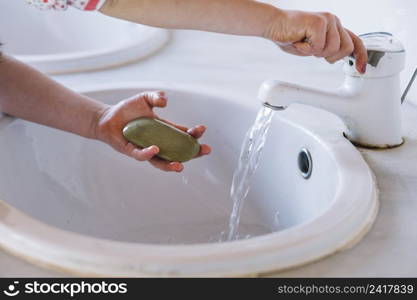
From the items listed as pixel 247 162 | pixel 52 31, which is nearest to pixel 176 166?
pixel 247 162

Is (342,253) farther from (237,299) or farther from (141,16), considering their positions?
(141,16)

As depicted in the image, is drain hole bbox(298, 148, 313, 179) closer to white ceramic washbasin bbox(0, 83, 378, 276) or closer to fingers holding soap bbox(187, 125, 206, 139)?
white ceramic washbasin bbox(0, 83, 378, 276)

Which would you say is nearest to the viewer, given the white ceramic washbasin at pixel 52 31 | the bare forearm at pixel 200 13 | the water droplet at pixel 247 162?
the bare forearm at pixel 200 13

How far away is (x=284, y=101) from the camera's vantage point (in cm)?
59

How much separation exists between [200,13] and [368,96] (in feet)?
0.67

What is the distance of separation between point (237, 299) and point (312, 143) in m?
0.28

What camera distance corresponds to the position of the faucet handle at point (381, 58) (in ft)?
1.93

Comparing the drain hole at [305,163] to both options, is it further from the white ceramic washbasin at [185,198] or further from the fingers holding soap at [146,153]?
the fingers holding soap at [146,153]

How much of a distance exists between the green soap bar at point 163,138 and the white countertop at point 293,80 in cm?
16

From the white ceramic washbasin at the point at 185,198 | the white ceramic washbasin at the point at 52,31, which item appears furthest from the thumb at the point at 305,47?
the white ceramic washbasin at the point at 52,31

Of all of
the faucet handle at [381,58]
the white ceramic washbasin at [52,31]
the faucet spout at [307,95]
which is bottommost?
the white ceramic washbasin at [52,31]

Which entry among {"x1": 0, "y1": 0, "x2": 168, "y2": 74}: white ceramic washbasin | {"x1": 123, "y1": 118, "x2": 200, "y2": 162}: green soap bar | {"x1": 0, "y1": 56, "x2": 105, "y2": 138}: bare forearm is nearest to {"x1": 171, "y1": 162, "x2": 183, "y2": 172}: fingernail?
{"x1": 123, "y1": 118, "x2": 200, "y2": 162}: green soap bar

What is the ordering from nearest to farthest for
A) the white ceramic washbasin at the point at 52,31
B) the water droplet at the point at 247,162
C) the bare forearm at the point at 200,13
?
1. the bare forearm at the point at 200,13
2. the water droplet at the point at 247,162
3. the white ceramic washbasin at the point at 52,31

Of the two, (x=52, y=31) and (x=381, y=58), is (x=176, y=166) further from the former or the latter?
(x=52, y=31)
